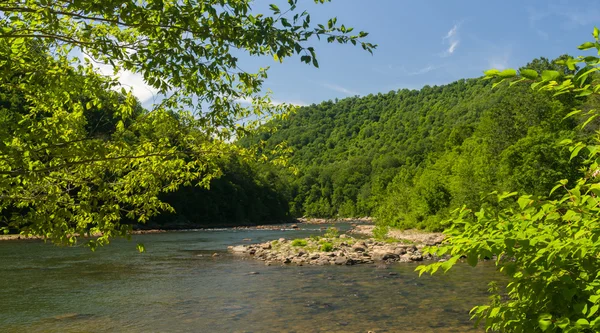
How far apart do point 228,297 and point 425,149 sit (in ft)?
325

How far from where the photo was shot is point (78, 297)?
1494cm

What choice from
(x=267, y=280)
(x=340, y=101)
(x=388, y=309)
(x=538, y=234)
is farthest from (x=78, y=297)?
(x=340, y=101)

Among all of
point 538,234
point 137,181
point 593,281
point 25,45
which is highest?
point 25,45

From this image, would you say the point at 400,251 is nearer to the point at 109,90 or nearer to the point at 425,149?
the point at 109,90

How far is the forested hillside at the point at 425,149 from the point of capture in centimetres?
3397

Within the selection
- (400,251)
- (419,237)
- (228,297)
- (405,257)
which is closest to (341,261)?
(405,257)

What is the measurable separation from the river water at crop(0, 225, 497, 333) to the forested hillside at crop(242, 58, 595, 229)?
14.7 feet

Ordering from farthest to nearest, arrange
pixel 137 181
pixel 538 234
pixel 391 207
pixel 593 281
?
pixel 391 207 < pixel 137 181 < pixel 538 234 < pixel 593 281

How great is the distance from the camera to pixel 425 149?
108062mm

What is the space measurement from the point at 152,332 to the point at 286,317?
3502 millimetres

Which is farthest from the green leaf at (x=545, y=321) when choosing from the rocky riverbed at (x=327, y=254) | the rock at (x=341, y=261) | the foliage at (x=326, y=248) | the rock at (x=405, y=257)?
the foliage at (x=326, y=248)

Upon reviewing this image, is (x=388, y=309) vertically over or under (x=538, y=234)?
under

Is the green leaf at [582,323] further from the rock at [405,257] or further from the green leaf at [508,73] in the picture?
the rock at [405,257]

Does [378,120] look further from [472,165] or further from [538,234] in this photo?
[538,234]
